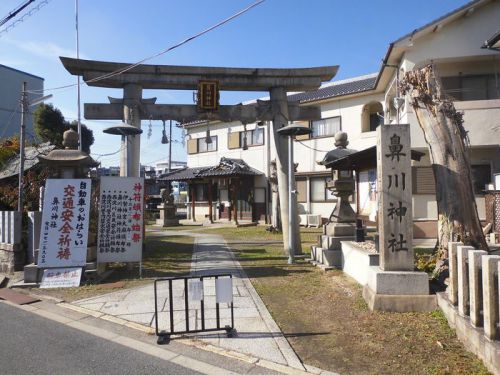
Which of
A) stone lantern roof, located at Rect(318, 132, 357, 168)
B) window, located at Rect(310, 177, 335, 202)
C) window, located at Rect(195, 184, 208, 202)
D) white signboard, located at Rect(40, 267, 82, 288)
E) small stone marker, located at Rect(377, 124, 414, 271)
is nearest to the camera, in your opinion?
small stone marker, located at Rect(377, 124, 414, 271)

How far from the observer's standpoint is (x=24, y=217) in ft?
34.6

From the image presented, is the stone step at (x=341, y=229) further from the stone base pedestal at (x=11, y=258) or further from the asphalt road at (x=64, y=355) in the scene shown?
the stone base pedestal at (x=11, y=258)

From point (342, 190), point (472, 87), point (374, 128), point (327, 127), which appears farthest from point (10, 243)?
point (374, 128)

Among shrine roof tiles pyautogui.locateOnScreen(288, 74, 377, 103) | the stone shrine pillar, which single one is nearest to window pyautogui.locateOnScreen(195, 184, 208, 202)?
shrine roof tiles pyautogui.locateOnScreen(288, 74, 377, 103)

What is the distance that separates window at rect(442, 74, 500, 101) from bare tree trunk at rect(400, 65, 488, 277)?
8.97 m

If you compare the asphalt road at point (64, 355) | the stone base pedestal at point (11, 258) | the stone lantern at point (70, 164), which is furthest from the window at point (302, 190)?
the asphalt road at point (64, 355)

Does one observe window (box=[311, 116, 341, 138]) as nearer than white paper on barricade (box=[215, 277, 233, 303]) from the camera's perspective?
No

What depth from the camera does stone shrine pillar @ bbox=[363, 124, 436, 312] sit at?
6074 mm

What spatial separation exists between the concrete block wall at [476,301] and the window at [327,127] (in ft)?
59.9

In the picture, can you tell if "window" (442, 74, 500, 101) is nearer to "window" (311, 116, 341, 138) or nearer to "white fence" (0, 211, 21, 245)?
"window" (311, 116, 341, 138)

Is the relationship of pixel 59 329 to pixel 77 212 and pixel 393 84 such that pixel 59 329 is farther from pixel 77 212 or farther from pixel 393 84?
pixel 393 84

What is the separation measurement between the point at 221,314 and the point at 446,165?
15.6 ft

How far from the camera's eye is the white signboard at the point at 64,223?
343 inches

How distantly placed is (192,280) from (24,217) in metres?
7.44
